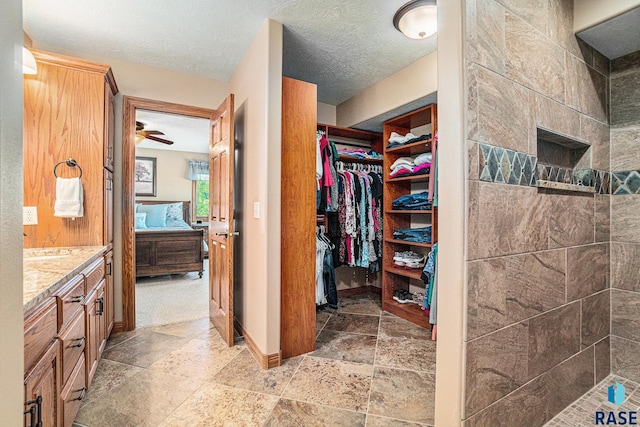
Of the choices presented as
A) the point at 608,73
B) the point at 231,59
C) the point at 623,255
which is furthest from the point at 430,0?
the point at 623,255

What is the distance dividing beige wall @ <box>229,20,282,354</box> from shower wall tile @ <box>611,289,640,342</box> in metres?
2.15

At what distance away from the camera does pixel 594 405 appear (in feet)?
5.35


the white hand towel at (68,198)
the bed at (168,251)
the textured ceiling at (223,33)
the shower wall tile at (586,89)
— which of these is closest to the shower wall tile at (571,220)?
the shower wall tile at (586,89)

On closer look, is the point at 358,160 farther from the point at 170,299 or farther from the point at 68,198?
the point at 170,299

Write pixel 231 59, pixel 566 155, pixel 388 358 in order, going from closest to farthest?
pixel 566 155 → pixel 388 358 → pixel 231 59

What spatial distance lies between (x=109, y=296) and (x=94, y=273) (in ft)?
2.68

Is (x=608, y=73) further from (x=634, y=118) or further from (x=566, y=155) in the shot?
(x=566, y=155)

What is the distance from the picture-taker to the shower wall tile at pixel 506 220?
1.19 metres

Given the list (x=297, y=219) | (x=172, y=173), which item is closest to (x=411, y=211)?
(x=297, y=219)

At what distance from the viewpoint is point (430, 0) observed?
5.87ft

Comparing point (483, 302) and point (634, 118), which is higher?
point (634, 118)

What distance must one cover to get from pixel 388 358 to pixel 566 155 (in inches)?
70.4

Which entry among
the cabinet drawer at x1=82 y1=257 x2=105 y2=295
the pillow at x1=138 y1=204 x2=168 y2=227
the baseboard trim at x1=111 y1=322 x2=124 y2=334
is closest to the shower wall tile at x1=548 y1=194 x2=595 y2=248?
the cabinet drawer at x1=82 y1=257 x2=105 y2=295

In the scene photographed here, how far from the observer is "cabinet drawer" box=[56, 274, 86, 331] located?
1.23m
